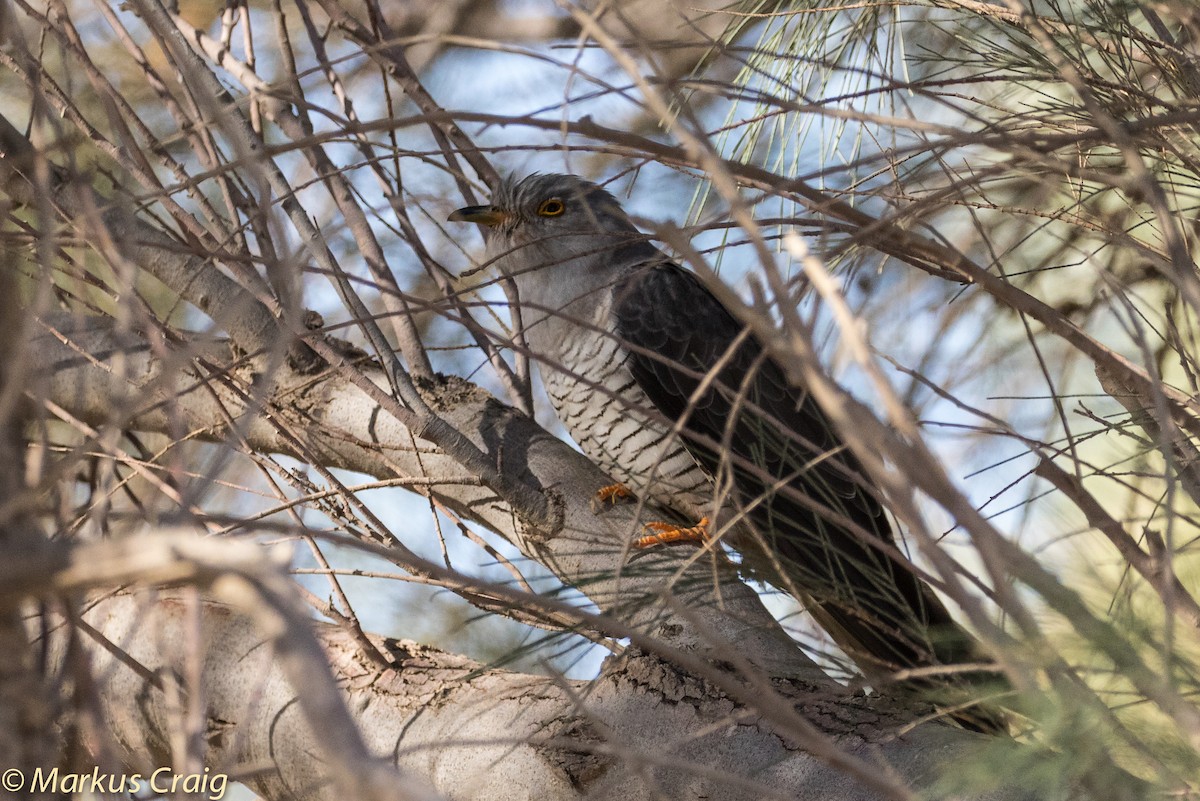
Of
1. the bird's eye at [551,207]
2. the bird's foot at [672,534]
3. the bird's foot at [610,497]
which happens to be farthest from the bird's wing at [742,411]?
the bird's eye at [551,207]

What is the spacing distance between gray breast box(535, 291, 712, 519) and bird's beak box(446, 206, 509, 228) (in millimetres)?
583

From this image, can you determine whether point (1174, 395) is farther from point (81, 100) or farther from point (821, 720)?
point (81, 100)

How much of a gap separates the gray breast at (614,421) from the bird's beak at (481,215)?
0.58 meters

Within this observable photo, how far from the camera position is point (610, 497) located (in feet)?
9.37

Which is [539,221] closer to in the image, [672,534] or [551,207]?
[551,207]

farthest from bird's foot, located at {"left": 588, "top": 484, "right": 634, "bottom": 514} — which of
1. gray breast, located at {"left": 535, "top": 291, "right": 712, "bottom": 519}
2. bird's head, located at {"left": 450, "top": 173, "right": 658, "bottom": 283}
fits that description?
bird's head, located at {"left": 450, "top": 173, "right": 658, "bottom": 283}

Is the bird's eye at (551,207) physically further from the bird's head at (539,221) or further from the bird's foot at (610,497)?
the bird's foot at (610,497)

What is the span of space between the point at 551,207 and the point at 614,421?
102 centimetres

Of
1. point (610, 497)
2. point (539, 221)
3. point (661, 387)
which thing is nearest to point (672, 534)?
point (610, 497)

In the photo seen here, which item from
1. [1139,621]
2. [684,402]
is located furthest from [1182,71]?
[684,402]

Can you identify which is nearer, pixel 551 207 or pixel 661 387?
pixel 661 387

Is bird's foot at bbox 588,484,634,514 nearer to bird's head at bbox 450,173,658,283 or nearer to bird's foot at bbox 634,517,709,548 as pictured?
bird's foot at bbox 634,517,709,548

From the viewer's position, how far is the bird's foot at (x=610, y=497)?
2.76 m

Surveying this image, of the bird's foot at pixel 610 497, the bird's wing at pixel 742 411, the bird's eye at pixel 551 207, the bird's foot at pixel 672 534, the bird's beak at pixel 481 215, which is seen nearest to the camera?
the bird's wing at pixel 742 411
